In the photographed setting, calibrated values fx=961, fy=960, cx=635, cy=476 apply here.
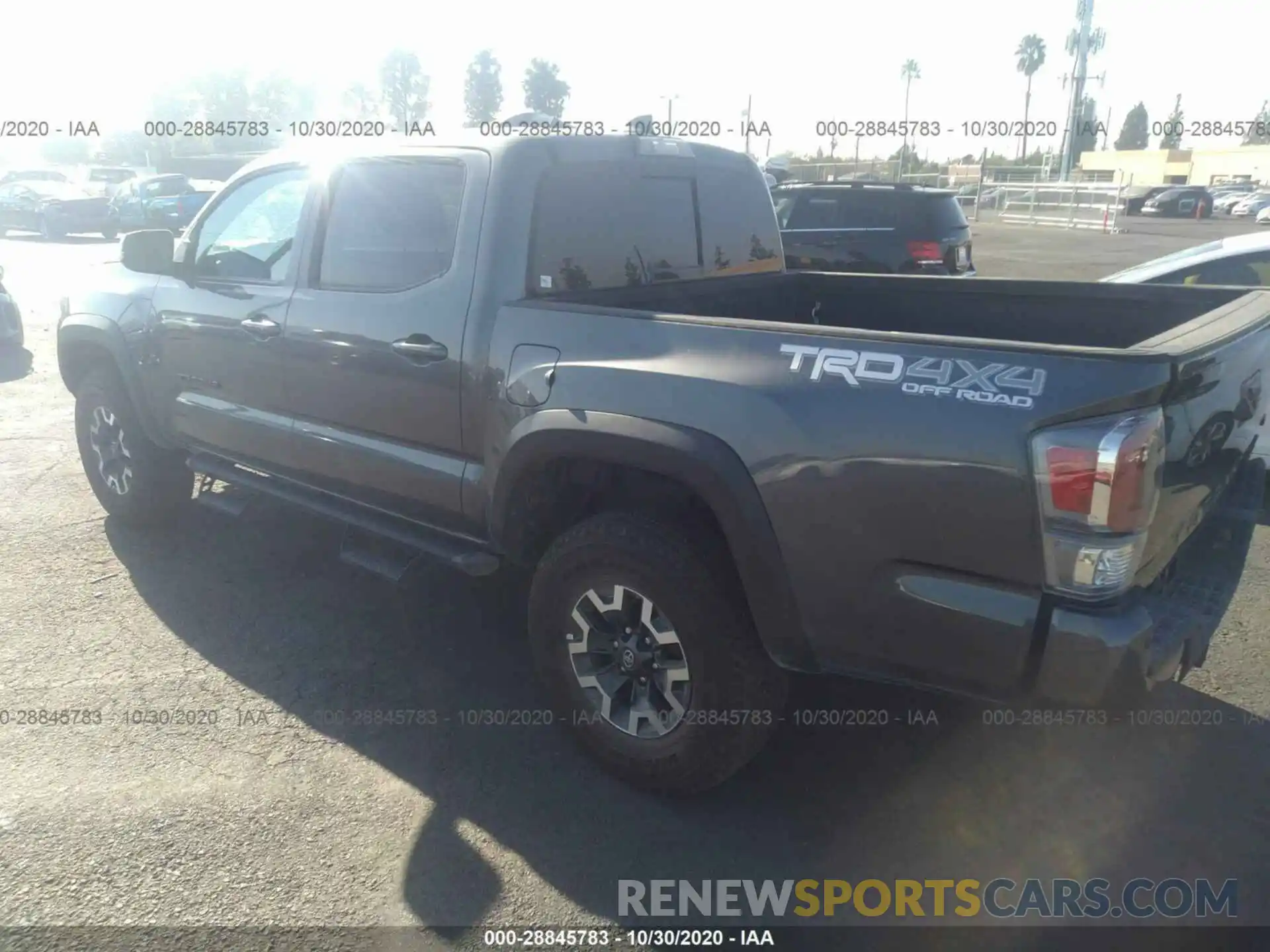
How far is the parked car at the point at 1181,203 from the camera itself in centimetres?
3728

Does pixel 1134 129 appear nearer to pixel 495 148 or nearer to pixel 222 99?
pixel 222 99

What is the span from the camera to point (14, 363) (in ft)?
32.5

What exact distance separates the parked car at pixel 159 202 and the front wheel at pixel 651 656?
2124 centimetres

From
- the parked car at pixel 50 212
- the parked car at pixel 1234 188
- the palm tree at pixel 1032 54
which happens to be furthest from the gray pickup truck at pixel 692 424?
the palm tree at pixel 1032 54

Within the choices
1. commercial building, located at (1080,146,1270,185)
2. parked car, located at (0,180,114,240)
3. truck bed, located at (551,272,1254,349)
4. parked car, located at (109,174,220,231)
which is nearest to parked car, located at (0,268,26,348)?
truck bed, located at (551,272,1254,349)

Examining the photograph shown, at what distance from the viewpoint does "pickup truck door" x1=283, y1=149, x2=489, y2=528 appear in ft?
11.2

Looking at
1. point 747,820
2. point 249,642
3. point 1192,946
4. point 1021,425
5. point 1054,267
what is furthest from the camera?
point 1054,267

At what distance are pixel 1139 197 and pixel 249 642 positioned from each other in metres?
45.3

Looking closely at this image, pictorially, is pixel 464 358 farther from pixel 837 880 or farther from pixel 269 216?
pixel 837 880

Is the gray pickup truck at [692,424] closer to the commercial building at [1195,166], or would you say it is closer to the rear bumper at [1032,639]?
the rear bumper at [1032,639]

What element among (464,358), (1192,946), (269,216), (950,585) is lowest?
(1192,946)

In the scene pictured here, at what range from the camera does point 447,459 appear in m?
3.52

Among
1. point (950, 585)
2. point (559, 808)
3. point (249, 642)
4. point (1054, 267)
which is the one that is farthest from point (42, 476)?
point (1054, 267)
